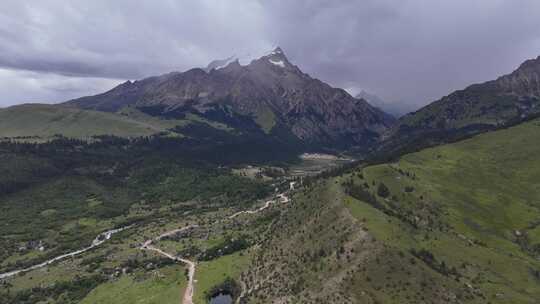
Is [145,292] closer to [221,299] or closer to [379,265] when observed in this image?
[221,299]

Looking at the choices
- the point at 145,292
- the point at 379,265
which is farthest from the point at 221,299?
the point at 379,265

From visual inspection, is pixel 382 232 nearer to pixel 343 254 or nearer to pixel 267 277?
pixel 343 254

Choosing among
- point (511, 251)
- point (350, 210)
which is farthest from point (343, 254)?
point (511, 251)

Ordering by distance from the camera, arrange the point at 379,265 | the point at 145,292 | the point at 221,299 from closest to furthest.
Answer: the point at 379,265 → the point at 221,299 → the point at 145,292

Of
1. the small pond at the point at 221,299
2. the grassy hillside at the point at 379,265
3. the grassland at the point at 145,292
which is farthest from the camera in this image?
the grassland at the point at 145,292

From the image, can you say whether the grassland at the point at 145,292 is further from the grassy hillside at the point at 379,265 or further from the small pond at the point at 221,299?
the grassy hillside at the point at 379,265

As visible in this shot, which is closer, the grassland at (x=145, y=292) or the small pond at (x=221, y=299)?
the small pond at (x=221, y=299)

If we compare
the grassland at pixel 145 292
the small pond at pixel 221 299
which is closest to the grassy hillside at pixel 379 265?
Result: the small pond at pixel 221 299

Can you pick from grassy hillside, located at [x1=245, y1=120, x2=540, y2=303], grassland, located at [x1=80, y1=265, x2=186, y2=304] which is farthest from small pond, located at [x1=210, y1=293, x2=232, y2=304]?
grassland, located at [x1=80, y1=265, x2=186, y2=304]
